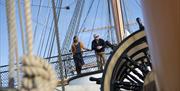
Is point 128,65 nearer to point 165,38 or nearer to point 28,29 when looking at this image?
point 165,38

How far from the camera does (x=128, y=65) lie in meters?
4.91

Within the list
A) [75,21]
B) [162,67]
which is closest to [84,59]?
[75,21]

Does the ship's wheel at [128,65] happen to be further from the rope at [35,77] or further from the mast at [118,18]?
the mast at [118,18]

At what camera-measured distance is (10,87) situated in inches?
64.7

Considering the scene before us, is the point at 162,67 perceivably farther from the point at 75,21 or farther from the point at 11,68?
the point at 75,21

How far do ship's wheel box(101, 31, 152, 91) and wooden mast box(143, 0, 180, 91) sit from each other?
267 cm

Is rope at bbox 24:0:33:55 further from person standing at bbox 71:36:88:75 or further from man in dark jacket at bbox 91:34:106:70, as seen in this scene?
person standing at bbox 71:36:88:75

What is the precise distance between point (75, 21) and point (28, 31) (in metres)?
11.2

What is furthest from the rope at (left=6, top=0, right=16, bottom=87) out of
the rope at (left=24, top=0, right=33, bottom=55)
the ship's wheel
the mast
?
the mast

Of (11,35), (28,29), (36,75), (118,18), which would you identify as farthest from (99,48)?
(36,75)

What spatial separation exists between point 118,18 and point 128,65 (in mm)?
5739

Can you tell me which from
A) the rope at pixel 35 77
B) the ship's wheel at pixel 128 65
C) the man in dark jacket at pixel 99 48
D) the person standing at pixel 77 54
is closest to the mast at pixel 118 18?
the man in dark jacket at pixel 99 48

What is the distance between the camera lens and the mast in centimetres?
1006

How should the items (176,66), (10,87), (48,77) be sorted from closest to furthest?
(48,77)
(10,87)
(176,66)
